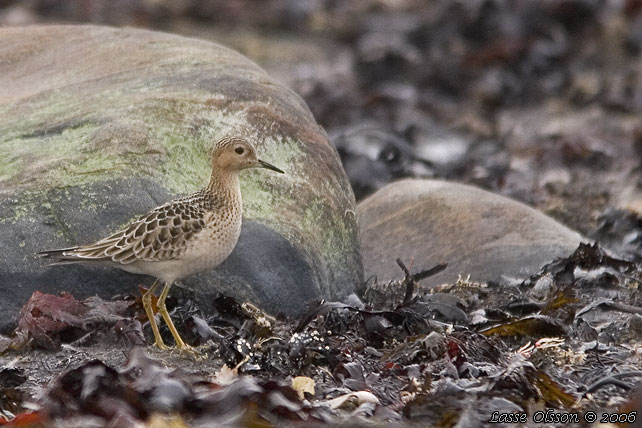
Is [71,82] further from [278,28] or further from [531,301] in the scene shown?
[278,28]

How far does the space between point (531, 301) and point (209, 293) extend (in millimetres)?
1617

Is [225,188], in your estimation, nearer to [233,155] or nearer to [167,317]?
[233,155]

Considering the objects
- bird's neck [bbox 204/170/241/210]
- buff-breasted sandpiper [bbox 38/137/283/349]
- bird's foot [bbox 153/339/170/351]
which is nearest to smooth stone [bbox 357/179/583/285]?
bird's neck [bbox 204/170/241/210]

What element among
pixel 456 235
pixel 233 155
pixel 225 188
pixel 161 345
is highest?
pixel 233 155

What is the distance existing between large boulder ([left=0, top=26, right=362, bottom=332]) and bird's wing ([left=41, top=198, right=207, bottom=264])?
27 cm

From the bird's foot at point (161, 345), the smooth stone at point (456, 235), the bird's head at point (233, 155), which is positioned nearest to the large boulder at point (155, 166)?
the bird's head at point (233, 155)

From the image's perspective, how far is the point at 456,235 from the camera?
689 cm

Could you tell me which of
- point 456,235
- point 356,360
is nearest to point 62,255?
point 356,360

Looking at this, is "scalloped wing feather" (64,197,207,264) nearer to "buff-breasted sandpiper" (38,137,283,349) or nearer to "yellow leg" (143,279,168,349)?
"buff-breasted sandpiper" (38,137,283,349)

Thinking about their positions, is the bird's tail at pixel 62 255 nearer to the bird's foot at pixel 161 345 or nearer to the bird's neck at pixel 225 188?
the bird's foot at pixel 161 345

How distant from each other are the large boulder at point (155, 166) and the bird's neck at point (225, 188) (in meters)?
0.29

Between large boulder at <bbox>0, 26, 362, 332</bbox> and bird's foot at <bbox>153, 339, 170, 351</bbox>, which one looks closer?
bird's foot at <bbox>153, 339, 170, 351</bbox>

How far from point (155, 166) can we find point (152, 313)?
34.9 inches

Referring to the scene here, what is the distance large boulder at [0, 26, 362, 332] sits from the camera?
5.50m
